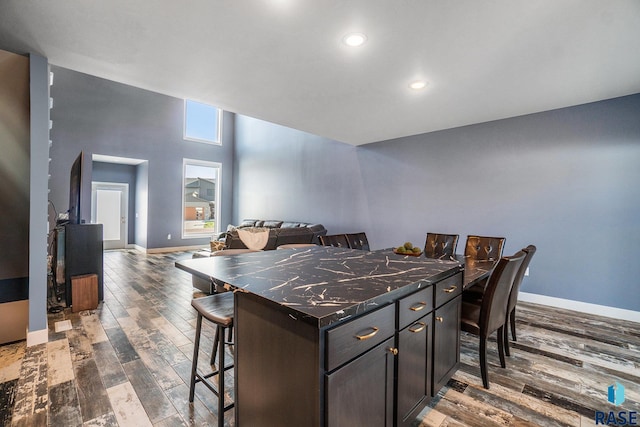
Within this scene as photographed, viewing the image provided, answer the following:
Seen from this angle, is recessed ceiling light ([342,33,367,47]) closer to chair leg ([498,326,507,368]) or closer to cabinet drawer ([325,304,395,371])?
cabinet drawer ([325,304,395,371])

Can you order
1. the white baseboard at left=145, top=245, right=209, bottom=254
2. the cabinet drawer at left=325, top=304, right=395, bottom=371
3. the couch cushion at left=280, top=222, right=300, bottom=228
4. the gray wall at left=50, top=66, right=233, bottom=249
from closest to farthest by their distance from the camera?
the cabinet drawer at left=325, top=304, right=395, bottom=371
the gray wall at left=50, top=66, right=233, bottom=249
the couch cushion at left=280, top=222, right=300, bottom=228
the white baseboard at left=145, top=245, right=209, bottom=254

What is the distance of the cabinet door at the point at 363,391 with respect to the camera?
3.34 ft

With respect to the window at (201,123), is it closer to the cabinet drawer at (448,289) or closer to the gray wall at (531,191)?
the gray wall at (531,191)

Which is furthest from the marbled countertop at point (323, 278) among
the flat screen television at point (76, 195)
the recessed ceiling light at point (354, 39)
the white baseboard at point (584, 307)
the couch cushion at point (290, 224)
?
the couch cushion at point (290, 224)

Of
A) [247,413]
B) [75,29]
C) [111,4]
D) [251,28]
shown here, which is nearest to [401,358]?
[247,413]

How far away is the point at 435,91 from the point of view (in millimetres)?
3146

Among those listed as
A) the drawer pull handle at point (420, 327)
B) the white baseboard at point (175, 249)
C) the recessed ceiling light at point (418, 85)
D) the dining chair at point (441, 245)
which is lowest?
the white baseboard at point (175, 249)

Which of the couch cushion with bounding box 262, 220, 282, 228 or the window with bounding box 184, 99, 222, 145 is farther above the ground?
the window with bounding box 184, 99, 222, 145

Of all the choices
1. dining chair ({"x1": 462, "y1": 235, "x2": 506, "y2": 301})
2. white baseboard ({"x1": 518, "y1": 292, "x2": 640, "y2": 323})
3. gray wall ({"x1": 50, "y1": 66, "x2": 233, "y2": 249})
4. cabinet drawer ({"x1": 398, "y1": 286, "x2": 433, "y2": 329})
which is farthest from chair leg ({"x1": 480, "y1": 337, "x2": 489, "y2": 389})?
gray wall ({"x1": 50, "y1": 66, "x2": 233, "y2": 249})

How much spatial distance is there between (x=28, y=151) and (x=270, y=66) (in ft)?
7.61

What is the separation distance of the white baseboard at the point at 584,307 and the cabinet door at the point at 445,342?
8.94ft

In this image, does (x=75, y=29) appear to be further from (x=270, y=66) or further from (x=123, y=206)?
(x=123, y=206)

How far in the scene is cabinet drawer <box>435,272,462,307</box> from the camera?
1.66 m

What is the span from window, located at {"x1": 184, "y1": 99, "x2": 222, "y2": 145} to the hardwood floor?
20.6 ft
